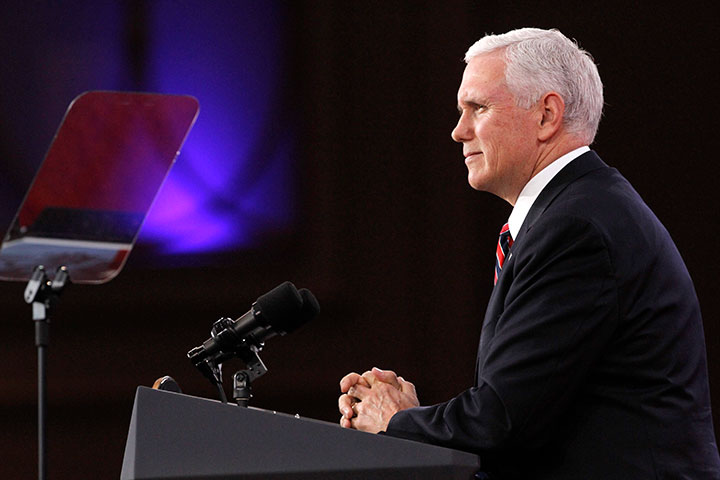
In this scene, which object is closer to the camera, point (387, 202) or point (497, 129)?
point (497, 129)

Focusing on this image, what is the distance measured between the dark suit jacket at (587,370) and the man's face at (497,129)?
0.27 m

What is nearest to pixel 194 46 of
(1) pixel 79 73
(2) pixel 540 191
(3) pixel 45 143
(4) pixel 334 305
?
(1) pixel 79 73

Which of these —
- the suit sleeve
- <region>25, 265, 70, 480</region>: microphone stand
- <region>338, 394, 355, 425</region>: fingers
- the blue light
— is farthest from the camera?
the blue light

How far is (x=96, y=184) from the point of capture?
2.61 meters

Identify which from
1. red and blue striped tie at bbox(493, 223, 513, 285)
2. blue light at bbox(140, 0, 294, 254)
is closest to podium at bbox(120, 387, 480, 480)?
red and blue striped tie at bbox(493, 223, 513, 285)

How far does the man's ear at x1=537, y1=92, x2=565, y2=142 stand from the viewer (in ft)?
6.03

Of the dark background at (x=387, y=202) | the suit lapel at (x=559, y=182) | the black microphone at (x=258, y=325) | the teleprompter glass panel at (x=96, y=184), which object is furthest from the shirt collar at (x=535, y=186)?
the dark background at (x=387, y=202)

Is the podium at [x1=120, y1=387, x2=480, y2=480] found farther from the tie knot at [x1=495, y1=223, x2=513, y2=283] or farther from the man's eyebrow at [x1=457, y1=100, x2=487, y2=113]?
the man's eyebrow at [x1=457, y1=100, x2=487, y2=113]

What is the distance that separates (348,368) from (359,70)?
1.08m

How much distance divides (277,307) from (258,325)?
0.15ft

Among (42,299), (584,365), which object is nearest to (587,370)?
(584,365)

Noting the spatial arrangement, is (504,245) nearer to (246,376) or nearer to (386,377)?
(386,377)

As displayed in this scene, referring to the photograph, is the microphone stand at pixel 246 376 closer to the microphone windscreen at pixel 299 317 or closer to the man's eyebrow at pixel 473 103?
the microphone windscreen at pixel 299 317

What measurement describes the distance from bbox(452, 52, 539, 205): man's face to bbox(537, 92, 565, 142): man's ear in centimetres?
1
